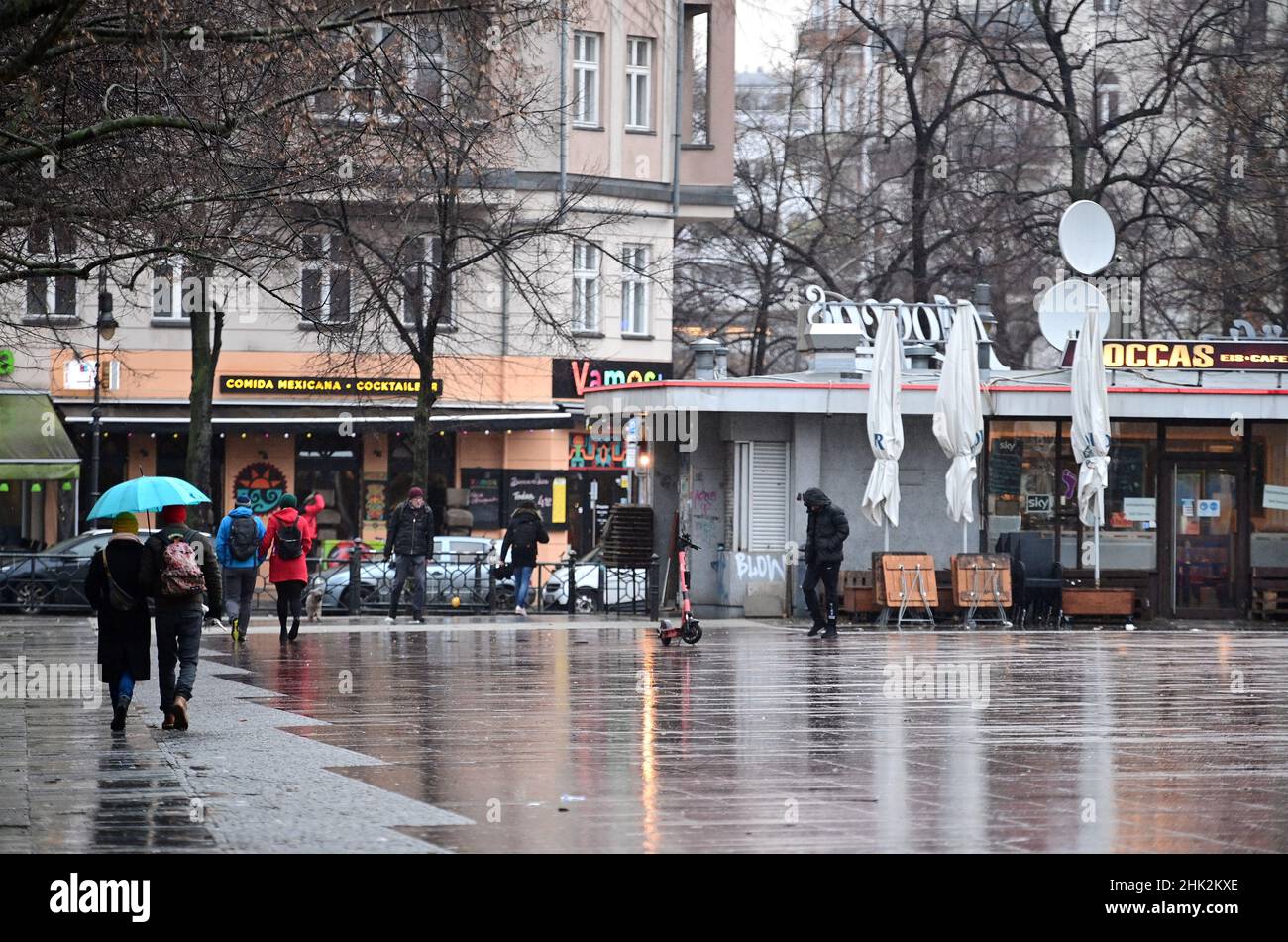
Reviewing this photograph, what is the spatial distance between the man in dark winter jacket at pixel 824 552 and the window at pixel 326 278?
705cm

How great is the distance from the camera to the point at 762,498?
95.4 ft

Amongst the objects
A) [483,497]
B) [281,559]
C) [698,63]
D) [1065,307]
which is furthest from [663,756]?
[698,63]

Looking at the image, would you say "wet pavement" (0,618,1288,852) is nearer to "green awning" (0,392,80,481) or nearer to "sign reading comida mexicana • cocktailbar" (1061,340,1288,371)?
"sign reading comida mexicana • cocktailbar" (1061,340,1288,371)

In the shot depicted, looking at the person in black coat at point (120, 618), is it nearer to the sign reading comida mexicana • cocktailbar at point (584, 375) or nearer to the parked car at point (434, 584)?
the parked car at point (434, 584)

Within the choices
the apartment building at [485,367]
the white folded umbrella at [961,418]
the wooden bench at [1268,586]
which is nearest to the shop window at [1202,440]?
the wooden bench at [1268,586]

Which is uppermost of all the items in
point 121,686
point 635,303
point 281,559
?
point 635,303

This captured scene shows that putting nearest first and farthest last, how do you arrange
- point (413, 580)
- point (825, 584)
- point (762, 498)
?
1. point (825, 584)
2. point (413, 580)
3. point (762, 498)

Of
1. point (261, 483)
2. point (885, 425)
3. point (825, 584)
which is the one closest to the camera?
point (825, 584)

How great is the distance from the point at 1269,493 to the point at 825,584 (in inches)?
357

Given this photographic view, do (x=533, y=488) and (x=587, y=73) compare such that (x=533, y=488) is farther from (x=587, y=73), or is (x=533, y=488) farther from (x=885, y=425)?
(x=885, y=425)
